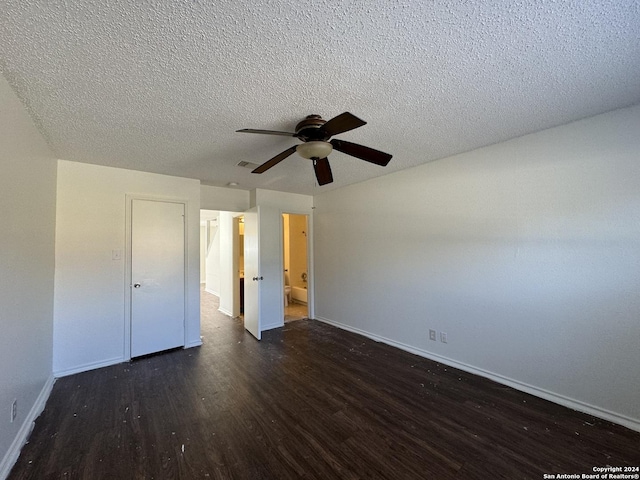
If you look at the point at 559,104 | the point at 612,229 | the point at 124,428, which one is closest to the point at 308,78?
the point at 559,104

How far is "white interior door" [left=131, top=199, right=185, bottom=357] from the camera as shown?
10.5ft

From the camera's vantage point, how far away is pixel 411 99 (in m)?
1.79

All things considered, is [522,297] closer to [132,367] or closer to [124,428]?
[124,428]

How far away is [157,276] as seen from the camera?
11.0ft

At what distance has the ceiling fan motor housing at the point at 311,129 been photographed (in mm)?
1868

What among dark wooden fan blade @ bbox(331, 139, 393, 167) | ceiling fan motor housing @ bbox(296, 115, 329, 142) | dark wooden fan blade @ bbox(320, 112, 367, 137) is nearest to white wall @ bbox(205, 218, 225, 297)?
ceiling fan motor housing @ bbox(296, 115, 329, 142)

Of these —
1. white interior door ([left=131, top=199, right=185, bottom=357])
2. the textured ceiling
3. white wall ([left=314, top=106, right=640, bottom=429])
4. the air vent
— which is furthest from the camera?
white interior door ([left=131, top=199, right=185, bottom=357])

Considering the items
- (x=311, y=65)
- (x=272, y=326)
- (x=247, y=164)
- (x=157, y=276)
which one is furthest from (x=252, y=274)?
(x=311, y=65)

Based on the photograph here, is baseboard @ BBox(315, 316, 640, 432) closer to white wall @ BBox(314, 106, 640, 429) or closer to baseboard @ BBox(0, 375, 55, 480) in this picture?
white wall @ BBox(314, 106, 640, 429)

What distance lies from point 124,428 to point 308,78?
287 centimetres

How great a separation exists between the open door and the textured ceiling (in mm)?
1863

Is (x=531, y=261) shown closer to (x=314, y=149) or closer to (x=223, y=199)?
(x=314, y=149)

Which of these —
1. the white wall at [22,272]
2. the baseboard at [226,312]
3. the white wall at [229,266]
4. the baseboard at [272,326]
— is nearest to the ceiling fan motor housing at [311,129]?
the white wall at [22,272]

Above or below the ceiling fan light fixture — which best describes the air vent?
above
